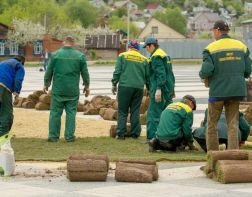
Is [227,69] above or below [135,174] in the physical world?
above

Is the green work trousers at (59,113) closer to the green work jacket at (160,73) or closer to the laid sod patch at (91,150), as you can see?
the laid sod patch at (91,150)

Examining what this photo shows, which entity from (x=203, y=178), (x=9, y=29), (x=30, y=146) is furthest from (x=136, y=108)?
(x=9, y=29)

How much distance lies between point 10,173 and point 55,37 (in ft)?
332

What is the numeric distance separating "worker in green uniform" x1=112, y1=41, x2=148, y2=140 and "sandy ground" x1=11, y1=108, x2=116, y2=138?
3.87ft

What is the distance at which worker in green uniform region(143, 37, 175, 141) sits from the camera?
16250mm

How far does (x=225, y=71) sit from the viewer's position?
1288 cm

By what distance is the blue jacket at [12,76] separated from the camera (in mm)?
15188

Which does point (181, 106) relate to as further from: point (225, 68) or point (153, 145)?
point (225, 68)

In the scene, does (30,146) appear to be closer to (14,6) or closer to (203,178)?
(203,178)

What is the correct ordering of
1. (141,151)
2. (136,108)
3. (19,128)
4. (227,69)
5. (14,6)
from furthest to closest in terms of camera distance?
(14,6) < (19,128) < (136,108) < (141,151) < (227,69)

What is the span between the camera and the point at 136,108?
694 inches

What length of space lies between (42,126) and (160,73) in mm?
4976

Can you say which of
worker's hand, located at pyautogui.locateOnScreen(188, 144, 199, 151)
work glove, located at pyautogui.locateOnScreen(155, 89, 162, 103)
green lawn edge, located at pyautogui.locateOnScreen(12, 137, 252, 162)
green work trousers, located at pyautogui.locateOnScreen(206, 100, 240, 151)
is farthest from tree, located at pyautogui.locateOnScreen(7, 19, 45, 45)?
green work trousers, located at pyautogui.locateOnScreen(206, 100, 240, 151)

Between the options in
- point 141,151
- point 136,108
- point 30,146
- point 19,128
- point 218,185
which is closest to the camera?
point 218,185
